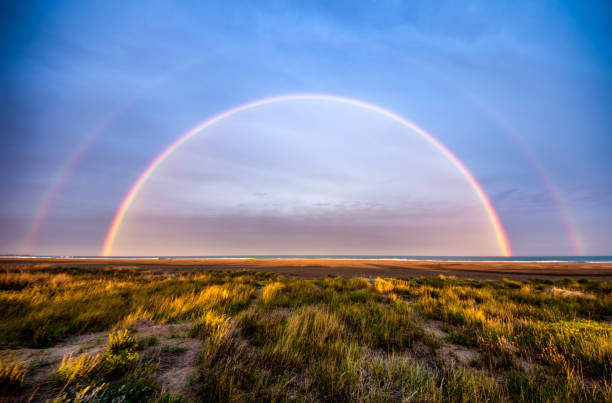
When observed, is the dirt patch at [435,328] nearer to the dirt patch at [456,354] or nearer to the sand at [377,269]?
the dirt patch at [456,354]

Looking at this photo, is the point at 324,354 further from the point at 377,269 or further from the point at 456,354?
the point at 377,269

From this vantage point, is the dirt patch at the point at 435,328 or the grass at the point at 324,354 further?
the dirt patch at the point at 435,328

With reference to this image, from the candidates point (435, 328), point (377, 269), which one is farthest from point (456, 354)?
point (377, 269)

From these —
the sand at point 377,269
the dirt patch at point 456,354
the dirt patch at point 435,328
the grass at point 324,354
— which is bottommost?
the sand at point 377,269

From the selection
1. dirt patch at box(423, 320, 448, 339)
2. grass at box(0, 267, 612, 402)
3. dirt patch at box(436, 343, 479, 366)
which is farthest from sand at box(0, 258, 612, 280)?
dirt patch at box(436, 343, 479, 366)

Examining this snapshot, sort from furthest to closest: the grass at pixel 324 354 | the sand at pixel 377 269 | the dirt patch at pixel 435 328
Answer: the sand at pixel 377 269, the dirt patch at pixel 435 328, the grass at pixel 324 354

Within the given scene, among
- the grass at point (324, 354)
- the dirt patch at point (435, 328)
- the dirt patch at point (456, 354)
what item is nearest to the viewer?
the grass at point (324, 354)

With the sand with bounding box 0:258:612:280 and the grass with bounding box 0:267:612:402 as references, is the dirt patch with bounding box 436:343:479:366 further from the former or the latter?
the sand with bounding box 0:258:612:280

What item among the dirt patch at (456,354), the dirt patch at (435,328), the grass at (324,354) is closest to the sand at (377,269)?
the dirt patch at (435,328)

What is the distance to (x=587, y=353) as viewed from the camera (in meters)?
4.05

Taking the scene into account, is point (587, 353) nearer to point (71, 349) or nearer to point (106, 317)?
point (71, 349)

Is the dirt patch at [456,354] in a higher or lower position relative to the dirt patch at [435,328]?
higher

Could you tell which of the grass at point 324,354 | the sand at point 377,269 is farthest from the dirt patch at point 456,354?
the sand at point 377,269

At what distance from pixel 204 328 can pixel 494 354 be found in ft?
19.3
